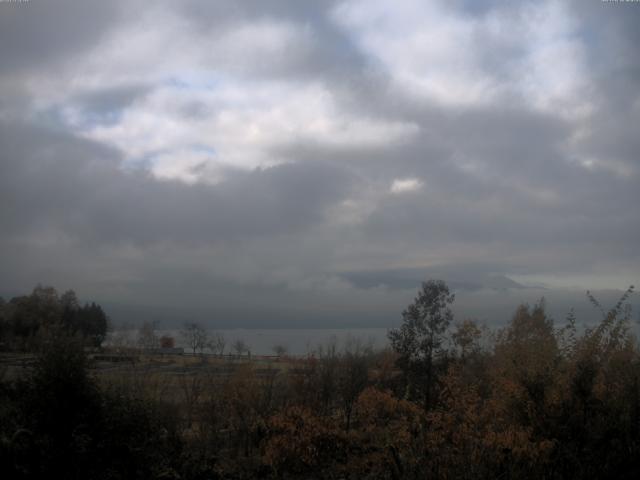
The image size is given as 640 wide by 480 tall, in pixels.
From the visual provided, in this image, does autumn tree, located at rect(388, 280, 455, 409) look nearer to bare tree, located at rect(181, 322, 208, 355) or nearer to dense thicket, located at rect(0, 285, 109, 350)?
dense thicket, located at rect(0, 285, 109, 350)

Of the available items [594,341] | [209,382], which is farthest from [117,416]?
[594,341]

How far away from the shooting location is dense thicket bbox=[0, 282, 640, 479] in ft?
31.4

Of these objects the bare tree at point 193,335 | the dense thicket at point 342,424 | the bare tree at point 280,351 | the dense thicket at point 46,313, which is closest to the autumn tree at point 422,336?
the dense thicket at point 342,424

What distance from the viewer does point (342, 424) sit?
15461 millimetres

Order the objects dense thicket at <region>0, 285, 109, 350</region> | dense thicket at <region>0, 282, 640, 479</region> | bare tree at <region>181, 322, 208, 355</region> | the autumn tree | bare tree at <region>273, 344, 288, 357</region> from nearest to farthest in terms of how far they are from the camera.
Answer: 1. dense thicket at <region>0, 282, 640, 479</region>
2. the autumn tree
3. bare tree at <region>273, 344, 288, 357</region>
4. dense thicket at <region>0, 285, 109, 350</region>
5. bare tree at <region>181, 322, 208, 355</region>

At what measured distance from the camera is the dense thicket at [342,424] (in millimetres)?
9562

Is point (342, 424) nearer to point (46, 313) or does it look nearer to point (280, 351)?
point (280, 351)

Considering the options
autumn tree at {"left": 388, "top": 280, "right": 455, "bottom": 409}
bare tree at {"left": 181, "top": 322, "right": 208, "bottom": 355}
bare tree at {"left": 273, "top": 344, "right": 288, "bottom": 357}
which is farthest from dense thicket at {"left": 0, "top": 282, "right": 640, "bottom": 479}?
bare tree at {"left": 181, "top": 322, "right": 208, "bottom": 355}

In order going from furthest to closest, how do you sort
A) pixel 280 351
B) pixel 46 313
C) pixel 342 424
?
pixel 46 313 → pixel 280 351 → pixel 342 424

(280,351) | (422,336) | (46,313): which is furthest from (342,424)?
(46,313)

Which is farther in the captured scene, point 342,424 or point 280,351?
point 280,351

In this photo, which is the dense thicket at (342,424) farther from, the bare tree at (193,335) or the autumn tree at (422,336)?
the bare tree at (193,335)

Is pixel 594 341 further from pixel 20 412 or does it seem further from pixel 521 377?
pixel 20 412

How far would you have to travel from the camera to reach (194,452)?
12.8 m
